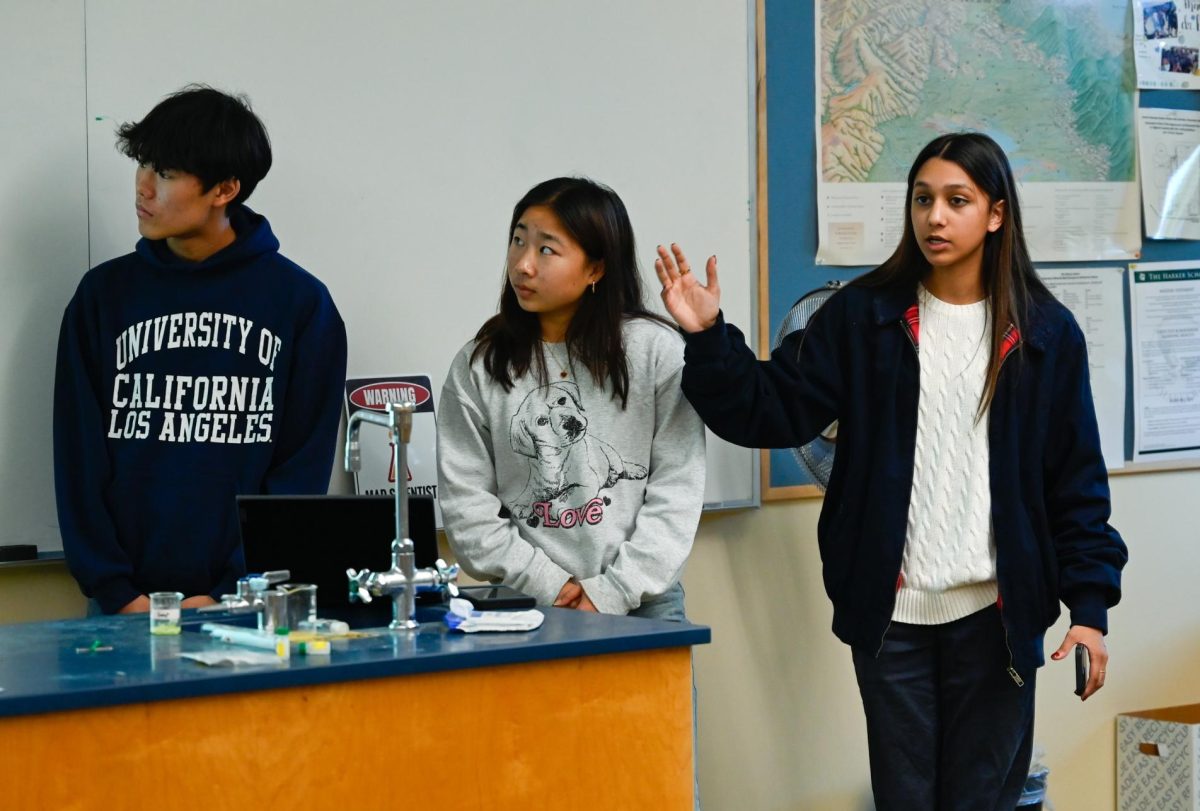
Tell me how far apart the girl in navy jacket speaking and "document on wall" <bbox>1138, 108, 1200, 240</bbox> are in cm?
135

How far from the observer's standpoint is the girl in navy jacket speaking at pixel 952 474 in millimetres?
2379

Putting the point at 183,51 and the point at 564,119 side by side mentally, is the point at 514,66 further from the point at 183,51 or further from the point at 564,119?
the point at 183,51

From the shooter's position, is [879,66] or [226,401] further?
[879,66]

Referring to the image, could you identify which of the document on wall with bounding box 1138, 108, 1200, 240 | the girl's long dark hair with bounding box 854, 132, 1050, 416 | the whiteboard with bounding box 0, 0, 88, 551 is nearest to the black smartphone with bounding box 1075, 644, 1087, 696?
the girl's long dark hair with bounding box 854, 132, 1050, 416

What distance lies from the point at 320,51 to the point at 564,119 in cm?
54

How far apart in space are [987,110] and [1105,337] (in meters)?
0.67

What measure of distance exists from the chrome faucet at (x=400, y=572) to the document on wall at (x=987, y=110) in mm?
1669

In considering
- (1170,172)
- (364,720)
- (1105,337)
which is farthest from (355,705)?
(1170,172)

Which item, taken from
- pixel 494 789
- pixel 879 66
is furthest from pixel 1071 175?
pixel 494 789

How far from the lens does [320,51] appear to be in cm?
271

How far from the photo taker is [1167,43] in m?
3.66

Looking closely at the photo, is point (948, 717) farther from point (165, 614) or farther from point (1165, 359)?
point (1165, 359)

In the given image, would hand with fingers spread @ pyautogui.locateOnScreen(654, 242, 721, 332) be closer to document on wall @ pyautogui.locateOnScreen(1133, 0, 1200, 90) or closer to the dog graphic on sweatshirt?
the dog graphic on sweatshirt

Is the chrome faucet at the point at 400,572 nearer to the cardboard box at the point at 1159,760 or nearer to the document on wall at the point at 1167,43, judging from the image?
the cardboard box at the point at 1159,760
